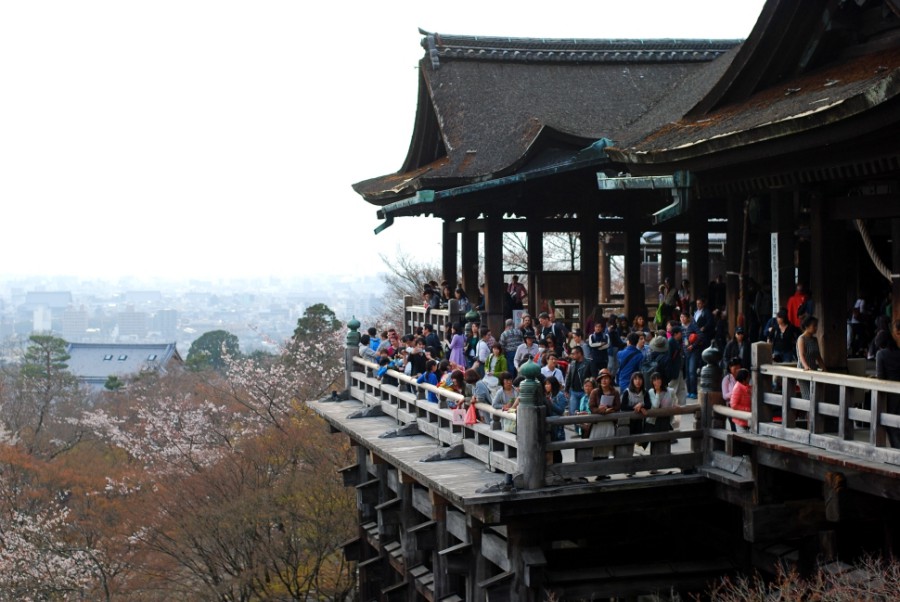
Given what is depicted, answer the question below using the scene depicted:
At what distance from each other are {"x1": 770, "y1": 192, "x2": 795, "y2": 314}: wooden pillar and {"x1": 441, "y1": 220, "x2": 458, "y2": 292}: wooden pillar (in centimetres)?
1100

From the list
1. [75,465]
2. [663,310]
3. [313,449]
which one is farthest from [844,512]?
[75,465]

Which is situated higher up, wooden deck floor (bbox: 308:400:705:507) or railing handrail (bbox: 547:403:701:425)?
railing handrail (bbox: 547:403:701:425)

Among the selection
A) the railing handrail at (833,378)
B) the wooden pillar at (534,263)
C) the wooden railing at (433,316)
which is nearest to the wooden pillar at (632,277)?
the wooden pillar at (534,263)

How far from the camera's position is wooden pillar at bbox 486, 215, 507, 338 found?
23.0m

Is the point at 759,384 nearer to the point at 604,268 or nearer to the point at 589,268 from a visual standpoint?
the point at 589,268

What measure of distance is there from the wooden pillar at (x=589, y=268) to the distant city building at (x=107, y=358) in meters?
84.6

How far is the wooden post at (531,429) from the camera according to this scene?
42.8 feet

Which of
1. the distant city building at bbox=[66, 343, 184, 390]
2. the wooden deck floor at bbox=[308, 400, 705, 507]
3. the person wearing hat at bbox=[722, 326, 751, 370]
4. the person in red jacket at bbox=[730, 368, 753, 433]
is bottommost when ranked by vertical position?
the distant city building at bbox=[66, 343, 184, 390]

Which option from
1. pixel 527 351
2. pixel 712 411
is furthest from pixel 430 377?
pixel 712 411

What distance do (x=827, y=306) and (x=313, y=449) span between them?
20.5 metres

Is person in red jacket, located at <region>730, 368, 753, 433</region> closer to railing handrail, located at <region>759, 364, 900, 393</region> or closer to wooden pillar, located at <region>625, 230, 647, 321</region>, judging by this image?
railing handrail, located at <region>759, 364, 900, 393</region>

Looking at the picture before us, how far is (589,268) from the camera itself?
22.3 meters

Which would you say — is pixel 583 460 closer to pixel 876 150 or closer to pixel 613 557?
pixel 613 557

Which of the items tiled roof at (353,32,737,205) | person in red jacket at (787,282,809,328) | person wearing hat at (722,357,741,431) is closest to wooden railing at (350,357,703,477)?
person wearing hat at (722,357,741,431)
